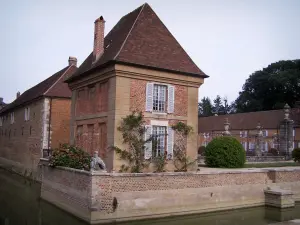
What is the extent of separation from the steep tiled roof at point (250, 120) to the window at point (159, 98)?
32.9m

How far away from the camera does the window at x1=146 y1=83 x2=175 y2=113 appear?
16.9 m

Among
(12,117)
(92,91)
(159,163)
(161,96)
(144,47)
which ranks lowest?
(159,163)

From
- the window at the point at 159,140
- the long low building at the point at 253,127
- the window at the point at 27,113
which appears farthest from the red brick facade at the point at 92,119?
the long low building at the point at 253,127

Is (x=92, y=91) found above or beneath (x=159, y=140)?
above

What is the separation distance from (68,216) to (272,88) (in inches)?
2062

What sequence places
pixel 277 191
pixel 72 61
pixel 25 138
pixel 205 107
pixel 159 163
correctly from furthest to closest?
pixel 205 107, pixel 72 61, pixel 25 138, pixel 277 191, pixel 159 163

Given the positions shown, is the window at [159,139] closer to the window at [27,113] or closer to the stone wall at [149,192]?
the stone wall at [149,192]

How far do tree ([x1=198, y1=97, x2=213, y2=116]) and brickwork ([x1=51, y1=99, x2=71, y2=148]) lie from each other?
222 ft

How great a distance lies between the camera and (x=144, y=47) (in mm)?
17297

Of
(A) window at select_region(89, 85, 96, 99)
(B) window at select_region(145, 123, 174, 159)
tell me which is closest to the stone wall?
(B) window at select_region(145, 123, 174, 159)

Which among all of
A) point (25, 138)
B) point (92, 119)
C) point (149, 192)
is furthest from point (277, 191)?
point (25, 138)

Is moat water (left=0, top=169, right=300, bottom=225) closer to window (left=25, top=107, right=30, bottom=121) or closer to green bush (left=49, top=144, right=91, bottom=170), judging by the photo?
green bush (left=49, top=144, right=91, bottom=170)

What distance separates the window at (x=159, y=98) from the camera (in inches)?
674

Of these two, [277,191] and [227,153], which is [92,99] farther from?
[277,191]
